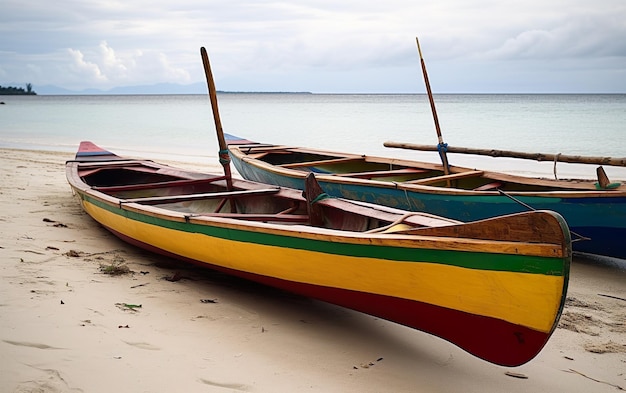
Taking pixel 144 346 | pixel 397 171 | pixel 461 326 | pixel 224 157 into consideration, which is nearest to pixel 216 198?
pixel 224 157

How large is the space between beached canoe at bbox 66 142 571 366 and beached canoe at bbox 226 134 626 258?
0.69 meters

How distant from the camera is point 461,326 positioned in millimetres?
2850

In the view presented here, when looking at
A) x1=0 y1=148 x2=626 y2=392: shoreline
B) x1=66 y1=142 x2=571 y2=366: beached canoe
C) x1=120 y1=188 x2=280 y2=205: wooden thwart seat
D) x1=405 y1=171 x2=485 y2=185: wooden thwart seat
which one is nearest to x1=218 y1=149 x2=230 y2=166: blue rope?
x1=120 y1=188 x2=280 y2=205: wooden thwart seat

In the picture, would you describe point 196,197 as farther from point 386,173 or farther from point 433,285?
point 433,285

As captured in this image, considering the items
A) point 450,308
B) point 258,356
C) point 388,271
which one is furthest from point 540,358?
point 258,356

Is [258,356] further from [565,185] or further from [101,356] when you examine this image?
[565,185]

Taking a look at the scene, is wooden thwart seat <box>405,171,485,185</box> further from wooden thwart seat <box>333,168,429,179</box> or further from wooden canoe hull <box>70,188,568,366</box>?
wooden canoe hull <box>70,188,568,366</box>

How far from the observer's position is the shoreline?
281cm

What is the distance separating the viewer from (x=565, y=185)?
213 inches

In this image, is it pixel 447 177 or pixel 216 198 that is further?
pixel 447 177

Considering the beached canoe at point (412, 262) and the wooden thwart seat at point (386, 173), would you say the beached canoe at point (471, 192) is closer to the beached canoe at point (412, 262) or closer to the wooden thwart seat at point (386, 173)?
the wooden thwart seat at point (386, 173)

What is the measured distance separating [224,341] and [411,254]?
49.4 inches

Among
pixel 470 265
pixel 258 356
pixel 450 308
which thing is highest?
pixel 470 265

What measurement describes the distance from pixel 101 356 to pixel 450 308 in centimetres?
182
